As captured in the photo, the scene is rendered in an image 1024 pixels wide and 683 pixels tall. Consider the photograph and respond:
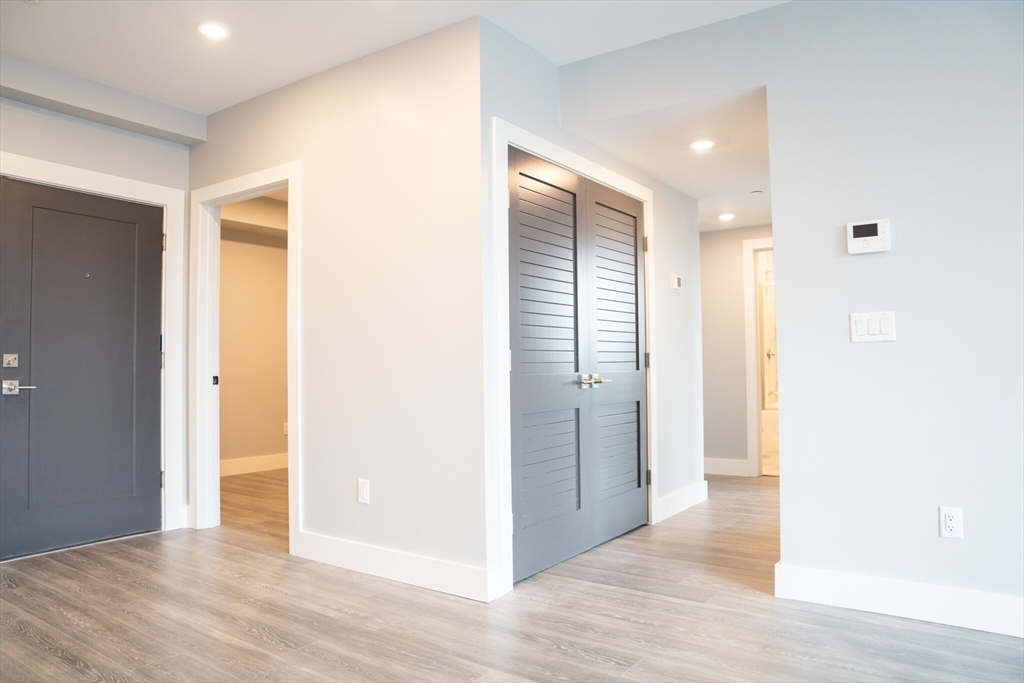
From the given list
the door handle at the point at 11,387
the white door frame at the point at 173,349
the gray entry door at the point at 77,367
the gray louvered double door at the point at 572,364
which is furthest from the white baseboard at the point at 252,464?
the gray louvered double door at the point at 572,364

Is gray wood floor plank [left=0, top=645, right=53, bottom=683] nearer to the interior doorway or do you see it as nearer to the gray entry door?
the gray entry door

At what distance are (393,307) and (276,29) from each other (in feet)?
4.46

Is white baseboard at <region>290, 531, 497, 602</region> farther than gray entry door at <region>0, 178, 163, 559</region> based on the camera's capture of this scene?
No

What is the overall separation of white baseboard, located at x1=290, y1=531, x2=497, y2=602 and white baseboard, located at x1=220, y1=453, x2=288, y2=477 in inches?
123

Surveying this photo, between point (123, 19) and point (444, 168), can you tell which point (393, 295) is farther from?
point (123, 19)

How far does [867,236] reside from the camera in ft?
8.87

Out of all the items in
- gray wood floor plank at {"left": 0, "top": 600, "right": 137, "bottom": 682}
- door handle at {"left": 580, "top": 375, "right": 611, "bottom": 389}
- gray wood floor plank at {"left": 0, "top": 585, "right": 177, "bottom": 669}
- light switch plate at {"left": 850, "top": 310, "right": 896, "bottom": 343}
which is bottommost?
gray wood floor plank at {"left": 0, "top": 585, "right": 177, "bottom": 669}

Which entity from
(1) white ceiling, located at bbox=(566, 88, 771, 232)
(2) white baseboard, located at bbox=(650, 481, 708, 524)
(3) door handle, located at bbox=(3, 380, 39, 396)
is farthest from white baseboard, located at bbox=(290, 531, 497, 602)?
(1) white ceiling, located at bbox=(566, 88, 771, 232)

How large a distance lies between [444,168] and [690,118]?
4.27 ft

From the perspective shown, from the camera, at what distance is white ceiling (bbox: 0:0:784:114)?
2.95 metres

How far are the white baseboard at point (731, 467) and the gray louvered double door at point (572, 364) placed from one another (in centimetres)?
238

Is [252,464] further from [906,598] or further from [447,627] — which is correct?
[906,598]

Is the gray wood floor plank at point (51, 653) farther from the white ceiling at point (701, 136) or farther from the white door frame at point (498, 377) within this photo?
the white ceiling at point (701, 136)

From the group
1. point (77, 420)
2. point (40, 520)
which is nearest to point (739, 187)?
point (77, 420)
